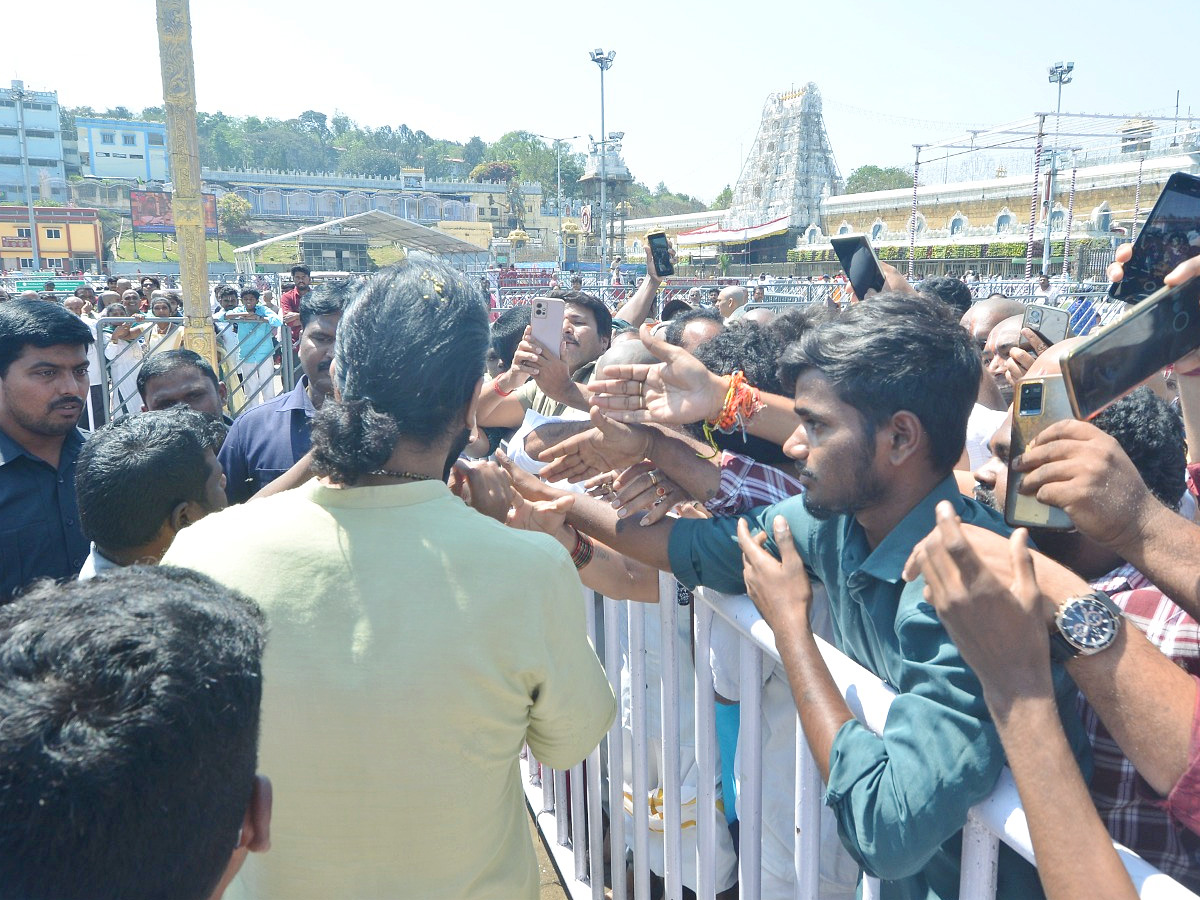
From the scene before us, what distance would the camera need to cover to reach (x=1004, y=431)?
2064mm

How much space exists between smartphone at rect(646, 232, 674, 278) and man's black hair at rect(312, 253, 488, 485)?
412cm

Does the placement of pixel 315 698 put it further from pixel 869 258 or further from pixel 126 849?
pixel 869 258

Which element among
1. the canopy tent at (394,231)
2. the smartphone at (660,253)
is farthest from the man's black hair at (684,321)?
the canopy tent at (394,231)

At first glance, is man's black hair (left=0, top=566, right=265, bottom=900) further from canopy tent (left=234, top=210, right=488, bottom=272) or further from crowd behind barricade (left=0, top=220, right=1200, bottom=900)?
canopy tent (left=234, top=210, right=488, bottom=272)

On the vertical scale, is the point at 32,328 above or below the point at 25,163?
below

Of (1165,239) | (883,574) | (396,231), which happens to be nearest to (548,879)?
(883,574)

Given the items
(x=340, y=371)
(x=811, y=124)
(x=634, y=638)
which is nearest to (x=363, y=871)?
Answer: (x=340, y=371)

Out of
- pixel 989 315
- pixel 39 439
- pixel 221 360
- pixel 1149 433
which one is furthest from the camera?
pixel 221 360

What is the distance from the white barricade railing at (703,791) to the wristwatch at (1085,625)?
229 millimetres

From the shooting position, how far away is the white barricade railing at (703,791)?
1283 millimetres

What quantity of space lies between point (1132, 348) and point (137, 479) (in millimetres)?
2113

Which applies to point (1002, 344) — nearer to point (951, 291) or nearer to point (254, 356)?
point (951, 291)

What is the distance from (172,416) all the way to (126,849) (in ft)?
5.50

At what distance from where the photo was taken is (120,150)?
98.8 metres
